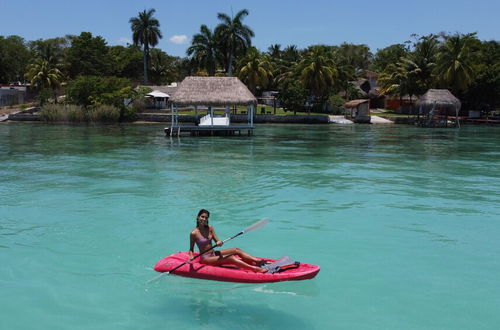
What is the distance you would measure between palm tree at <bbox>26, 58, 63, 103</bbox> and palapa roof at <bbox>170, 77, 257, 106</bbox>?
2910 centimetres

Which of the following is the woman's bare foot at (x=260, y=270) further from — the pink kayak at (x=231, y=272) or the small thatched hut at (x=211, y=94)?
the small thatched hut at (x=211, y=94)

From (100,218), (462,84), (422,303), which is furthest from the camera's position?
(462,84)

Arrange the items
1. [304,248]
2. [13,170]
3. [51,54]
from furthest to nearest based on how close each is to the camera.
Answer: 1. [51,54]
2. [13,170]
3. [304,248]

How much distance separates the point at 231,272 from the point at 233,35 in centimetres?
5850

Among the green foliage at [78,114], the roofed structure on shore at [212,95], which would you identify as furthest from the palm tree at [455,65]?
the green foliage at [78,114]

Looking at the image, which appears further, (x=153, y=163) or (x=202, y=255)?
(x=153, y=163)

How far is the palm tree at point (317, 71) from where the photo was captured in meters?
54.3

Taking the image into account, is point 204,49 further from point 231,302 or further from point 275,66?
point 231,302

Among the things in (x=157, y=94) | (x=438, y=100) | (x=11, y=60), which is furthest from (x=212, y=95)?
(x=11, y=60)

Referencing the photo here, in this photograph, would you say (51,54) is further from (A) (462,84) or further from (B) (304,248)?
(B) (304,248)

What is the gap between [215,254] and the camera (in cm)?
Result: 843

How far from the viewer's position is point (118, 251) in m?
10.4

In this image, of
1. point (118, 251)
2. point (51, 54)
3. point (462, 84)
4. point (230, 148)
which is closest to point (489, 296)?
point (118, 251)

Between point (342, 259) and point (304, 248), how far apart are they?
97cm
